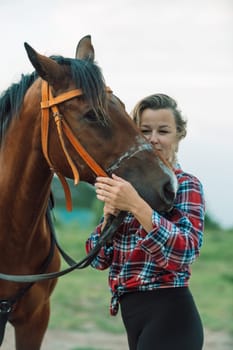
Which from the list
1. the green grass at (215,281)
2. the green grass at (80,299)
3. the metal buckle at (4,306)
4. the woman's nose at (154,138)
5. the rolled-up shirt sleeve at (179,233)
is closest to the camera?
the rolled-up shirt sleeve at (179,233)

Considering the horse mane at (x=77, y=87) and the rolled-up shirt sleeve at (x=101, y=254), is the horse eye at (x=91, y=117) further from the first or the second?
the rolled-up shirt sleeve at (x=101, y=254)

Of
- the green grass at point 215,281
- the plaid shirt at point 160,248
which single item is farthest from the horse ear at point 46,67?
the green grass at point 215,281

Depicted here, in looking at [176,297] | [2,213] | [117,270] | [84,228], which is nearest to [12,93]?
[2,213]

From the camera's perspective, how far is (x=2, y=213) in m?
2.62

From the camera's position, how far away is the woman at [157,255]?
2.04 meters

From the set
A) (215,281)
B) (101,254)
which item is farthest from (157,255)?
Answer: (215,281)

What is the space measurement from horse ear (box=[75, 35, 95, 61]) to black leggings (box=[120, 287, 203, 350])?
95 centimetres

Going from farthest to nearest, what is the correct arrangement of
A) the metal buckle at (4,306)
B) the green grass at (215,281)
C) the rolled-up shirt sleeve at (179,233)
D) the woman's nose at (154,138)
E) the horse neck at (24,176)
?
the green grass at (215,281)
the metal buckle at (4,306)
the horse neck at (24,176)
the woman's nose at (154,138)
the rolled-up shirt sleeve at (179,233)

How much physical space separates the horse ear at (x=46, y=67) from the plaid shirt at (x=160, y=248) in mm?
554

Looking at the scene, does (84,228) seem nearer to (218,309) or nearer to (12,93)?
(218,309)

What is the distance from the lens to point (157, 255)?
2.04 m

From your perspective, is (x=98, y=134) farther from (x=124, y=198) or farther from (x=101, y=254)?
(x=101, y=254)

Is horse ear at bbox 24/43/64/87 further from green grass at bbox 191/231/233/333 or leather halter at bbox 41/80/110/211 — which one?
green grass at bbox 191/231/233/333

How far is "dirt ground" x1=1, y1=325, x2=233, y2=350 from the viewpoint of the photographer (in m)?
4.37
